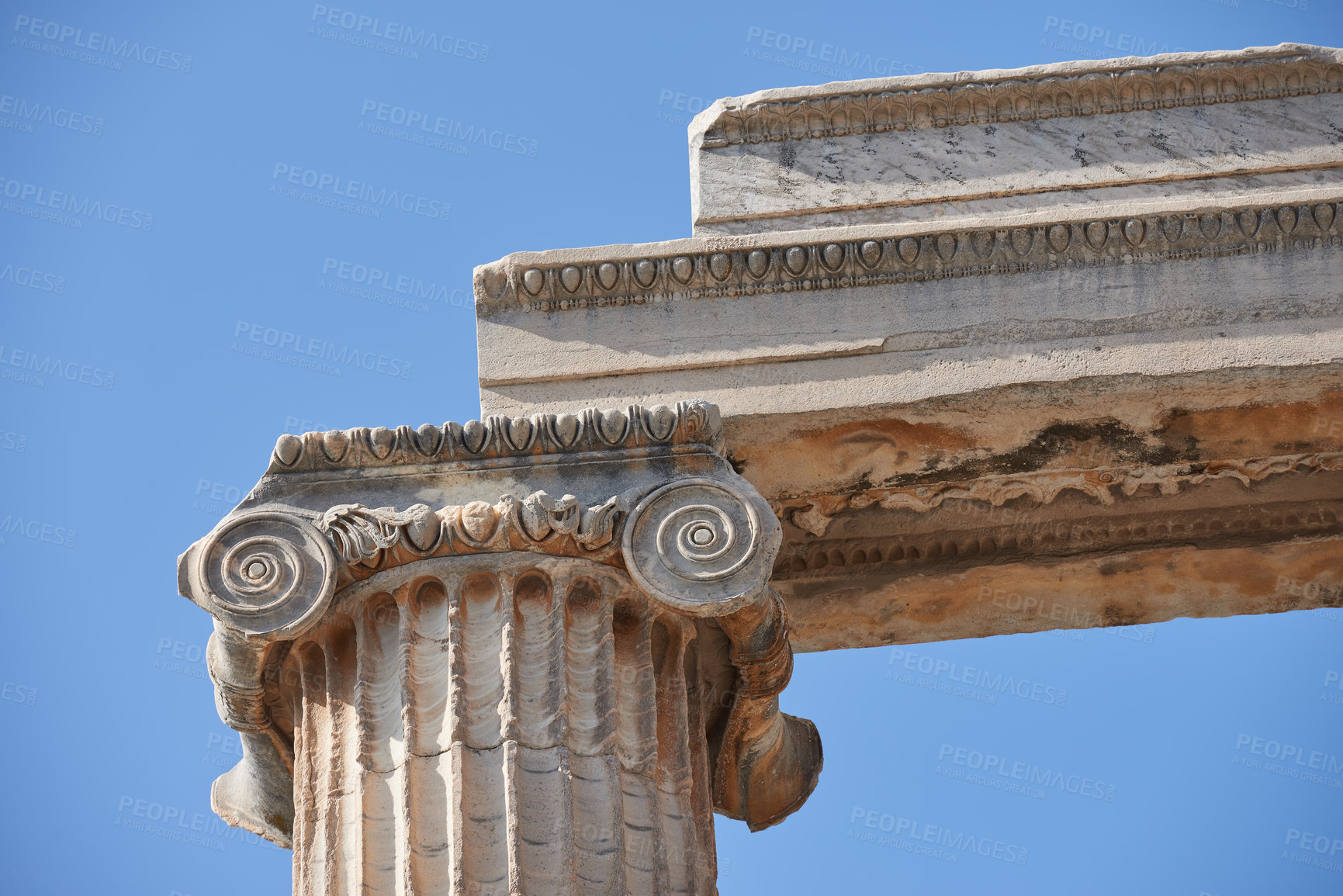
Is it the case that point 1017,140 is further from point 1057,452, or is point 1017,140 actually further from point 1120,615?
point 1120,615

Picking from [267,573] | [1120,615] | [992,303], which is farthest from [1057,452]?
[267,573]

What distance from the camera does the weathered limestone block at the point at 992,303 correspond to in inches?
260

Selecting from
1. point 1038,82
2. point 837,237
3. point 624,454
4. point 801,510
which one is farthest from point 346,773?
point 1038,82

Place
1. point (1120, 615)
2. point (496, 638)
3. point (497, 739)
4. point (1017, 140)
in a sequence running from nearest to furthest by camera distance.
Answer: point (497, 739)
point (496, 638)
point (1017, 140)
point (1120, 615)

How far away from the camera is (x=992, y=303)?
6707 millimetres

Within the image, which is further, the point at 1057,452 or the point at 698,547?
the point at 1057,452

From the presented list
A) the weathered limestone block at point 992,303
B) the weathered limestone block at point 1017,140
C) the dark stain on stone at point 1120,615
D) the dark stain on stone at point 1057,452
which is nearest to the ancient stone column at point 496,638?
the weathered limestone block at point 992,303

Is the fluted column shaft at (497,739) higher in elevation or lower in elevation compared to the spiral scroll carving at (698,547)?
lower

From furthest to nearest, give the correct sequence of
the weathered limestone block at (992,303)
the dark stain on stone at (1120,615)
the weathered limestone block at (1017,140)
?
the dark stain on stone at (1120,615) → the weathered limestone block at (1017,140) → the weathered limestone block at (992,303)

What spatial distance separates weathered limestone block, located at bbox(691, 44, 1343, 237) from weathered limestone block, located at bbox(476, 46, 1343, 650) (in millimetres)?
12

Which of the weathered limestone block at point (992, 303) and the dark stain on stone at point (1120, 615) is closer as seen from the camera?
the weathered limestone block at point (992, 303)

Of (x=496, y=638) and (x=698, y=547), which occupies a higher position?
(x=698, y=547)

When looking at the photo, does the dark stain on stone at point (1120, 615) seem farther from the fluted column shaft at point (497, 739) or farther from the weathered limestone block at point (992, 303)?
the fluted column shaft at point (497, 739)

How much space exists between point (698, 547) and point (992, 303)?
1.76 meters
